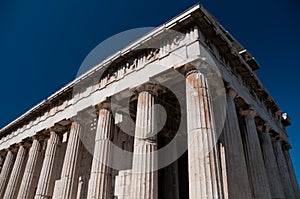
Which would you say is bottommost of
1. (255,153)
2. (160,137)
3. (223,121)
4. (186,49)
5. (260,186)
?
(260,186)

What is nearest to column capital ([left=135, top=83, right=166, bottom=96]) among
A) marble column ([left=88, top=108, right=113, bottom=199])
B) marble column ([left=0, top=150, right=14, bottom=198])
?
marble column ([left=88, top=108, right=113, bottom=199])

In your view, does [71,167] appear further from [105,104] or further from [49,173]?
[105,104]

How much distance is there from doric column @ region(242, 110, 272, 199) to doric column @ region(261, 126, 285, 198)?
2.00 meters

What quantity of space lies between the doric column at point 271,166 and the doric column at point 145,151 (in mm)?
9426

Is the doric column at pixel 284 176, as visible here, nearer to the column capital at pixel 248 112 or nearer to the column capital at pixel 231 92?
the column capital at pixel 248 112

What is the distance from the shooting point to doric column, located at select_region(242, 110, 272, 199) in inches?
523

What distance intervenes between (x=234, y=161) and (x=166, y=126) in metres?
7.70

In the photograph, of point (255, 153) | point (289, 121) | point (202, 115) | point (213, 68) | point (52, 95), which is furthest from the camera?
point (289, 121)

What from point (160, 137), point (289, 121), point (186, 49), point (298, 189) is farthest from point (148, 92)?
point (289, 121)

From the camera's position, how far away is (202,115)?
10664 millimetres

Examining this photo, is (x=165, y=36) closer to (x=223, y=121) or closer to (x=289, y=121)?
(x=223, y=121)

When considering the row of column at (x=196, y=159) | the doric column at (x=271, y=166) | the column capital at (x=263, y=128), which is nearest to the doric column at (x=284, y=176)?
the row of column at (x=196, y=159)

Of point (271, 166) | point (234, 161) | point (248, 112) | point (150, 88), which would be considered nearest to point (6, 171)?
point (150, 88)

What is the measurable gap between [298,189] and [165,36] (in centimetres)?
1632
